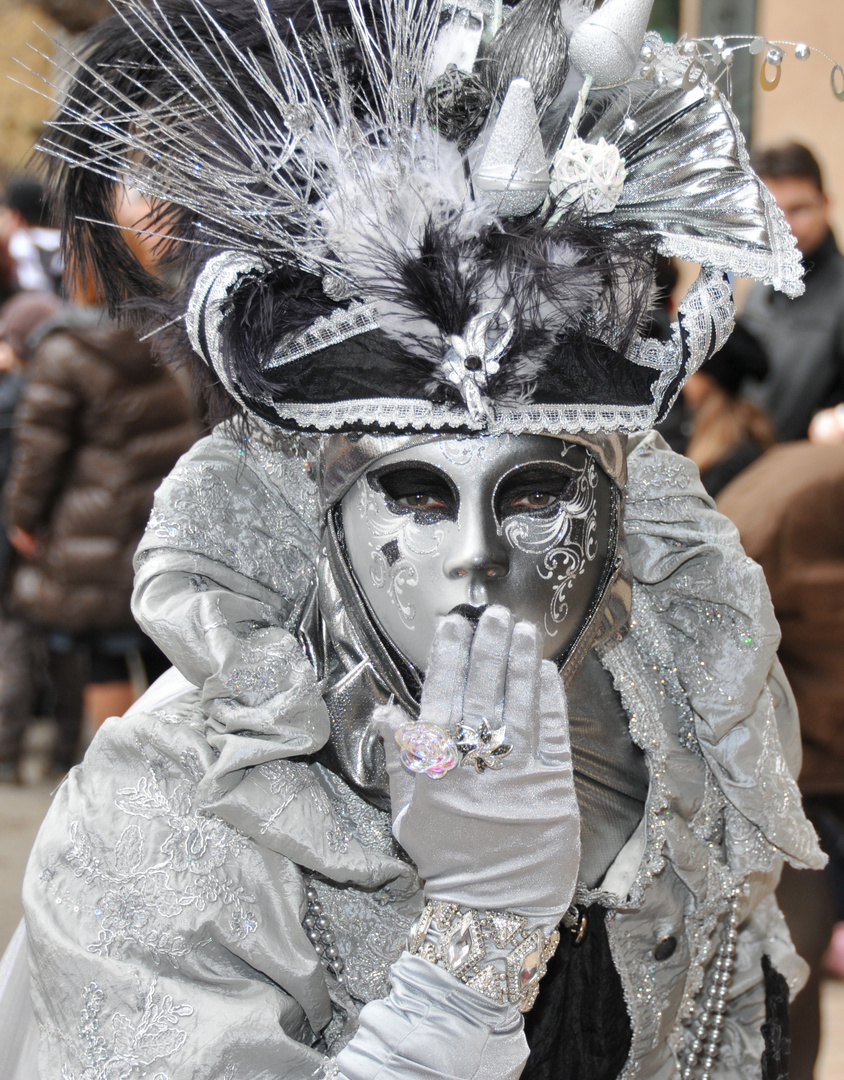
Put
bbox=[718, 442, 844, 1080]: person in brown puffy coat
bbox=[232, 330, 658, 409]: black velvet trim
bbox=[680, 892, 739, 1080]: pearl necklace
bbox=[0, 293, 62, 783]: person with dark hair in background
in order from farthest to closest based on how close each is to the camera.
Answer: bbox=[0, 293, 62, 783]: person with dark hair in background
bbox=[718, 442, 844, 1080]: person in brown puffy coat
bbox=[680, 892, 739, 1080]: pearl necklace
bbox=[232, 330, 658, 409]: black velvet trim

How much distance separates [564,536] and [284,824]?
0.42 m

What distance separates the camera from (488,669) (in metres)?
1.14

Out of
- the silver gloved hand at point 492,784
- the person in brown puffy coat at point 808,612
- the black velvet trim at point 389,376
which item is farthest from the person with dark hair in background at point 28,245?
the silver gloved hand at point 492,784

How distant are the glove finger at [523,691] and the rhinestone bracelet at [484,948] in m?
0.17

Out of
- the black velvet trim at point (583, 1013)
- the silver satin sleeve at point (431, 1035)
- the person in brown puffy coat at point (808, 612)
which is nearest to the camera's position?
the silver satin sleeve at point (431, 1035)

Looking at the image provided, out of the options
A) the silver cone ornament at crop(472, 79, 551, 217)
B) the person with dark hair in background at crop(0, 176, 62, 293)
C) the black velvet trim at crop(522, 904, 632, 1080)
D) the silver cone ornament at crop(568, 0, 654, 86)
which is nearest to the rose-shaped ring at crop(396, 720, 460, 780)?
the black velvet trim at crop(522, 904, 632, 1080)

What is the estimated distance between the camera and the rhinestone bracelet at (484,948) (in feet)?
3.71

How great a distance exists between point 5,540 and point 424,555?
125 inches

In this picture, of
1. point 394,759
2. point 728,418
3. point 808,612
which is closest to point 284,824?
point 394,759

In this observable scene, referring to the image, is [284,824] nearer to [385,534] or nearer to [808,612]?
[385,534]

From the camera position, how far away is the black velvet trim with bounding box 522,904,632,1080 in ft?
4.54

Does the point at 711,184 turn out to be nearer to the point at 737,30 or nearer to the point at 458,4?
the point at 458,4

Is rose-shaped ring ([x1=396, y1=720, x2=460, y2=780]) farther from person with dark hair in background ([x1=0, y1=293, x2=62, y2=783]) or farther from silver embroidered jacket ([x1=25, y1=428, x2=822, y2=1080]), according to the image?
person with dark hair in background ([x1=0, y1=293, x2=62, y2=783])

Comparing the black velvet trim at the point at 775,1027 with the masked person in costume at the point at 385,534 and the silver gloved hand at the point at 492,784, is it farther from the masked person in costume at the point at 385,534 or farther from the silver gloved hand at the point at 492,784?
the silver gloved hand at the point at 492,784
